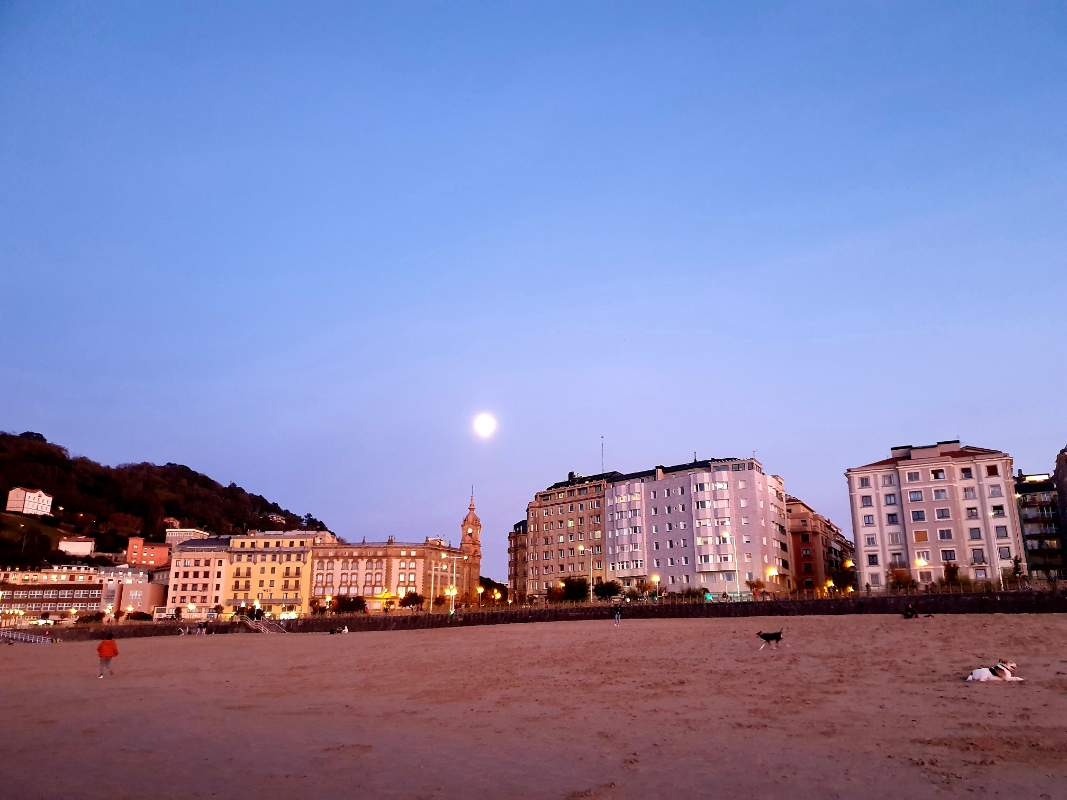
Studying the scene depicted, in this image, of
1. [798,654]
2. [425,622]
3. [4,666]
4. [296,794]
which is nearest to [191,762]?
[296,794]

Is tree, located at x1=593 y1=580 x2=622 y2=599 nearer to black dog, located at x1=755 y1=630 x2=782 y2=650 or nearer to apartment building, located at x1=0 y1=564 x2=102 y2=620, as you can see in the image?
black dog, located at x1=755 y1=630 x2=782 y2=650

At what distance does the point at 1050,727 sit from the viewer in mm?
15047

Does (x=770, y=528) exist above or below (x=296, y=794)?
above

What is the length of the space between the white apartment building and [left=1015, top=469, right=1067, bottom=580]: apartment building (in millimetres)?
29684

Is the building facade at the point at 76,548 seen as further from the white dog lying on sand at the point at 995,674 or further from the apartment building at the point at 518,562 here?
the white dog lying on sand at the point at 995,674

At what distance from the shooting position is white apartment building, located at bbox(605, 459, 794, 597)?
9550cm

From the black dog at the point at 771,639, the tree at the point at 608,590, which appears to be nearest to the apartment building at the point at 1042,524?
the tree at the point at 608,590

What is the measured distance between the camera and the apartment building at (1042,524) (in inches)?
3789

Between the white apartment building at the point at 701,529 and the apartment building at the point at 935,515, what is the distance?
16.0 metres

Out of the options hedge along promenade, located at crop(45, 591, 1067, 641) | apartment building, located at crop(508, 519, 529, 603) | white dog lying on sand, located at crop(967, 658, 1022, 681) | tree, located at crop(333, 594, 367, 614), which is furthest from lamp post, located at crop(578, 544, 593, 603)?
white dog lying on sand, located at crop(967, 658, 1022, 681)

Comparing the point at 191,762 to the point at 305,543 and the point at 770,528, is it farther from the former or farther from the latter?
the point at 305,543

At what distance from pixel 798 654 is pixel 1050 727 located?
14105 millimetres

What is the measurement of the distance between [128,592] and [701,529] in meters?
105

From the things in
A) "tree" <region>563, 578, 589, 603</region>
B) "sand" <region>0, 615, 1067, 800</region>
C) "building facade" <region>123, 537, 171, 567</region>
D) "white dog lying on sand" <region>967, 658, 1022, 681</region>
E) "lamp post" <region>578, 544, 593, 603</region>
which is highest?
"building facade" <region>123, 537, 171, 567</region>
